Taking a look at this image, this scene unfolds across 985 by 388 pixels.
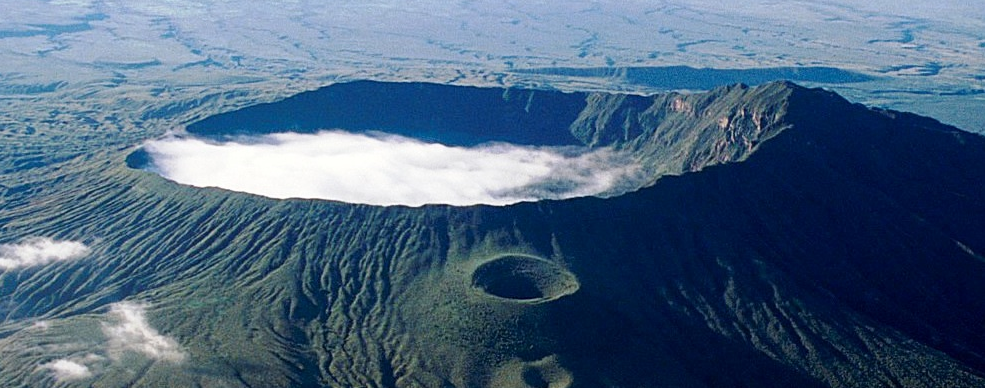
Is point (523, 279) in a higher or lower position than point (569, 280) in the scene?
lower

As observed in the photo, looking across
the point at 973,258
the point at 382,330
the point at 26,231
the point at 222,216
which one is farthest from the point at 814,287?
the point at 26,231

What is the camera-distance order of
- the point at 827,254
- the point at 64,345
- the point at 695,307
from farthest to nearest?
the point at 827,254, the point at 695,307, the point at 64,345

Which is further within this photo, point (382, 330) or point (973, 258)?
point (973, 258)

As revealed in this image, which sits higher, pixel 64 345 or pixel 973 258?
pixel 973 258

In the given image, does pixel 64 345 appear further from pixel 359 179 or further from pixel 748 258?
pixel 748 258

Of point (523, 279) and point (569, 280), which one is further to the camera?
point (523, 279)

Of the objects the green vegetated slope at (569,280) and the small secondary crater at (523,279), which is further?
the small secondary crater at (523,279)

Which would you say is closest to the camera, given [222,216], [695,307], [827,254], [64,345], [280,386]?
[280,386]
